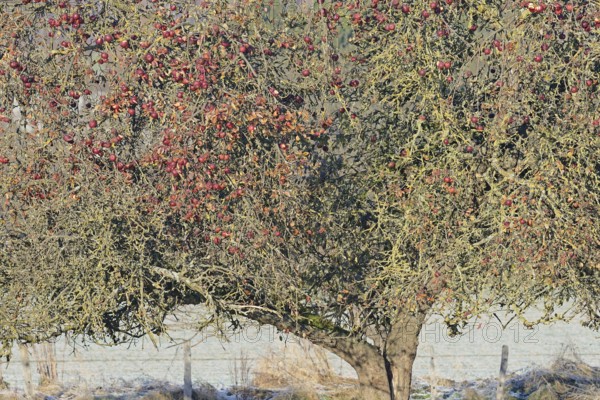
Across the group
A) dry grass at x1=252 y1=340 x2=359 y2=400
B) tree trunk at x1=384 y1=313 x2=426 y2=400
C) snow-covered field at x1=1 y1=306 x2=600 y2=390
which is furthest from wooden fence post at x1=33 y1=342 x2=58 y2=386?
tree trunk at x1=384 y1=313 x2=426 y2=400

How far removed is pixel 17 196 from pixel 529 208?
458 cm

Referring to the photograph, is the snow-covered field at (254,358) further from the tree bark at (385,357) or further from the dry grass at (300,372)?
the tree bark at (385,357)

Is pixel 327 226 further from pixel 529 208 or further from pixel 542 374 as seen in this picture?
pixel 542 374

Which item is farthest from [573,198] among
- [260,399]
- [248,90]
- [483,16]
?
[260,399]

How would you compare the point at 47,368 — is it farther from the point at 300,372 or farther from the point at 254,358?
the point at 300,372

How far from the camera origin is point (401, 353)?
11.3 m

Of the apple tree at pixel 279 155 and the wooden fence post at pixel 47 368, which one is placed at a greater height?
the apple tree at pixel 279 155

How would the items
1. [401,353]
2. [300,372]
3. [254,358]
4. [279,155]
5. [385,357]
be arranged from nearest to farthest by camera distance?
[279,155], [401,353], [385,357], [300,372], [254,358]

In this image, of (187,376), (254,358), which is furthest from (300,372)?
(187,376)

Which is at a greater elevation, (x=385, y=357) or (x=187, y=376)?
(x=385, y=357)

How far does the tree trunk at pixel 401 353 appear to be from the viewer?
11.2m

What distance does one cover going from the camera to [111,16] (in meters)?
8.81

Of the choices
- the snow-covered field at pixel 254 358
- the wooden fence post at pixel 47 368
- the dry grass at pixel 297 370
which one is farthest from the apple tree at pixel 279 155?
the wooden fence post at pixel 47 368

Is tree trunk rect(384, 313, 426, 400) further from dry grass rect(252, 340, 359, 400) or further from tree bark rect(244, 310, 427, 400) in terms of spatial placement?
dry grass rect(252, 340, 359, 400)
